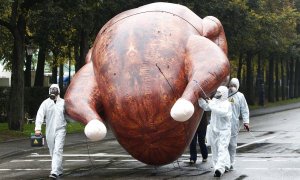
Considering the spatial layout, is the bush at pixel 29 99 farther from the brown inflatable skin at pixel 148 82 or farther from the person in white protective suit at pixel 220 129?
the person in white protective suit at pixel 220 129

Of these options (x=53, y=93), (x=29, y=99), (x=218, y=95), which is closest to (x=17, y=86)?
(x=29, y=99)

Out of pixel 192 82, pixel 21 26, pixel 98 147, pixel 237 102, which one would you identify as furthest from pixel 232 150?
pixel 21 26

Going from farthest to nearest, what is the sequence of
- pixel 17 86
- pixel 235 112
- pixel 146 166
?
pixel 17 86, pixel 146 166, pixel 235 112

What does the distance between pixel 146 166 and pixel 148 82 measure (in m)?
3.43

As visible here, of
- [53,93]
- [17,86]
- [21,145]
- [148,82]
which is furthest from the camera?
[17,86]

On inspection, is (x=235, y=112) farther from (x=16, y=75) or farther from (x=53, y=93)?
(x=16, y=75)

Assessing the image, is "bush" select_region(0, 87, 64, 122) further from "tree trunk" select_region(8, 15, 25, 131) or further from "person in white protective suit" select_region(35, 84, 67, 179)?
"person in white protective suit" select_region(35, 84, 67, 179)

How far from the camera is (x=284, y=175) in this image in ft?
38.8

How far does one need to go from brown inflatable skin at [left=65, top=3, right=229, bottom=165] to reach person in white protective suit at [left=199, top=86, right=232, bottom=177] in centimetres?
56

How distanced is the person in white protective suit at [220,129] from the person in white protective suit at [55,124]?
295 centimetres

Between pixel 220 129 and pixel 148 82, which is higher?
pixel 148 82

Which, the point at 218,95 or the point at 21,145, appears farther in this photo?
the point at 21,145

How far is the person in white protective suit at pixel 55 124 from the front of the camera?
11844mm

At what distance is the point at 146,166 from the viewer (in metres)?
13.6
